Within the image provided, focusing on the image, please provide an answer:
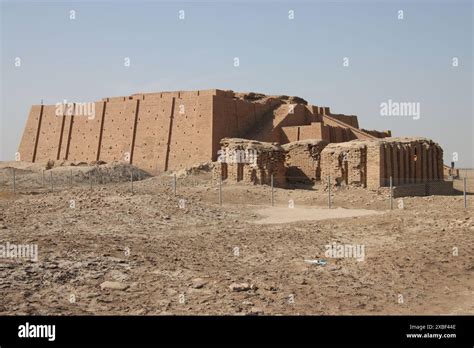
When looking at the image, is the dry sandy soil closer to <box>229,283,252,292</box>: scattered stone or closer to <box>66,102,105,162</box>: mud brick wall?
<box>229,283,252,292</box>: scattered stone

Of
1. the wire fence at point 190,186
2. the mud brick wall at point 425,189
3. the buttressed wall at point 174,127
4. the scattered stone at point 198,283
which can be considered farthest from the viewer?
the buttressed wall at point 174,127

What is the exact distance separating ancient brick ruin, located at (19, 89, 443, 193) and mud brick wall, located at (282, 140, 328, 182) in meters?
0.05

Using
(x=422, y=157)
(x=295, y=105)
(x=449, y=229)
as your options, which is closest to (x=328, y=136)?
(x=295, y=105)

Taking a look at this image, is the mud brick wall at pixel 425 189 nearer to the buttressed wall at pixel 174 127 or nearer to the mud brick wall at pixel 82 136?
the buttressed wall at pixel 174 127

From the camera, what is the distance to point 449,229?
42.1ft

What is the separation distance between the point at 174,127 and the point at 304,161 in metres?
11.6

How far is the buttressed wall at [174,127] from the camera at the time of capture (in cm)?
3544

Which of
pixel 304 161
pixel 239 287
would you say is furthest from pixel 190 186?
pixel 239 287

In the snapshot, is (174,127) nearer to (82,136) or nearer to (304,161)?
(82,136)

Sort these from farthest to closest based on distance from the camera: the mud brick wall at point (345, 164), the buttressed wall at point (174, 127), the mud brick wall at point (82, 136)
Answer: the mud brick wall at point (82, 136) → the buttressed wall at point (174, 127) → the mud brick wall at point (345, 164)

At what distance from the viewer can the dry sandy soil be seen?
292 inches

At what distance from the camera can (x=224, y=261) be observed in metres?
10.1

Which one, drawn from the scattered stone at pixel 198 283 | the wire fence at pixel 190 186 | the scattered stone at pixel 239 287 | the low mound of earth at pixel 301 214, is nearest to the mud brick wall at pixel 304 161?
the wire fence at pixel 190 186

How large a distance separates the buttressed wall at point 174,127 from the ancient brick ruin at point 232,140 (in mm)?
71
